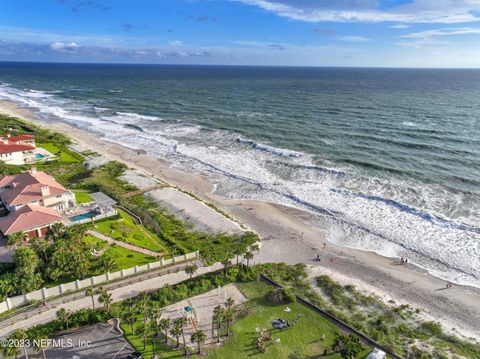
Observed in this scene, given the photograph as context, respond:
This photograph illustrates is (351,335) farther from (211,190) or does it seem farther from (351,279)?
(211,190)

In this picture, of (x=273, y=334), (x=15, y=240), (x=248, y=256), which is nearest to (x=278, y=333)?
(x=273, y=334)

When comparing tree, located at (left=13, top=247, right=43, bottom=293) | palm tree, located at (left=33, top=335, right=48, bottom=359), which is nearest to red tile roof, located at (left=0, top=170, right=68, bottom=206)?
tree, located at (left=13, top=247, right=43, bottom=293)

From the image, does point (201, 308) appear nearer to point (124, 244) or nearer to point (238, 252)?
point (238, 252)

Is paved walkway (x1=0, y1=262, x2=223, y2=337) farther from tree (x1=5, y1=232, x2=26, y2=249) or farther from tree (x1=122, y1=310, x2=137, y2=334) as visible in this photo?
tree (x1=5, y1=232, x2=26, y2=249)

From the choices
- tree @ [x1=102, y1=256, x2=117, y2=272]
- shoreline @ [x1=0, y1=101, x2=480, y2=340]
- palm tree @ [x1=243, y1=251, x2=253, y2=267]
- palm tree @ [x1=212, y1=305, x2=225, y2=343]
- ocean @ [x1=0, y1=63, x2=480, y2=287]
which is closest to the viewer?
palm tree @ [x1=212, y1=305, x2=225, y2=343]

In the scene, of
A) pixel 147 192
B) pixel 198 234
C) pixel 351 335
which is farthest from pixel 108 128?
pixel 351 335

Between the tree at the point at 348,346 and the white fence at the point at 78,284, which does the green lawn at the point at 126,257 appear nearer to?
the white fence at the point at 78,284
